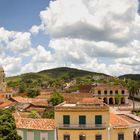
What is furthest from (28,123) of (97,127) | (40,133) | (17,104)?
(17,104)

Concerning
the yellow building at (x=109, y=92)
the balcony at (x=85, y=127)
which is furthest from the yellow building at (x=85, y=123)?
the yellow building at (x=109, y=92)

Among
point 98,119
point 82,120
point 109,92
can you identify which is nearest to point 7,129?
point 82,120

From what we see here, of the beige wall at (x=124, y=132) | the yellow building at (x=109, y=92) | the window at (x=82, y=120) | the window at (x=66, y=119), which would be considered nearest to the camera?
the window at (x=82, y=120)

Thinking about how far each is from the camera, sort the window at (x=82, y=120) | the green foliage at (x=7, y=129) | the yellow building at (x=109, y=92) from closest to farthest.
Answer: the green foliage at (x=7, y=129) → the window at (x=82, y=120) → the yellow building at (x=109, y=92)

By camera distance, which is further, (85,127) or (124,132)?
(124,132)

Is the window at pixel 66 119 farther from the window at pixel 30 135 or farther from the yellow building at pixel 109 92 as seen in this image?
the yellow building at pixel 109 92

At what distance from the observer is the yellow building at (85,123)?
4162 centimetres

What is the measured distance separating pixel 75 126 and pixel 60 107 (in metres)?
2.81

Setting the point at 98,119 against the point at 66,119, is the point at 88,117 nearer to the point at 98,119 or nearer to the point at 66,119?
the point at 98,119

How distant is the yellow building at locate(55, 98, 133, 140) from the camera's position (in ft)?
137

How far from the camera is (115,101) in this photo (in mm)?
111312

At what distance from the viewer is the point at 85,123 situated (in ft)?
137

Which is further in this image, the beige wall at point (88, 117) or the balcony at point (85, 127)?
the beige wall at point (88, 117)

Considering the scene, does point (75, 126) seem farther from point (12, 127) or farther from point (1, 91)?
point (1, 91)
